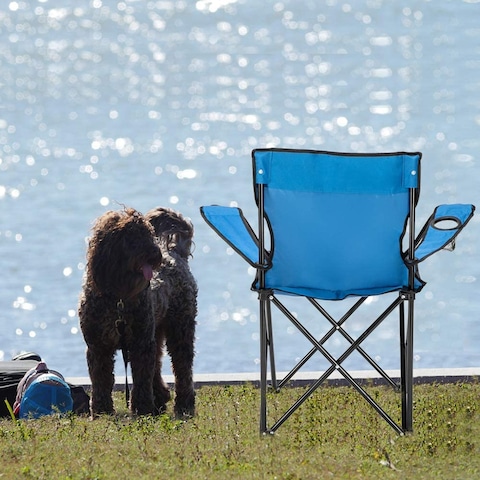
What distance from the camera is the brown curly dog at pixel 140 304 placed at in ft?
25.3

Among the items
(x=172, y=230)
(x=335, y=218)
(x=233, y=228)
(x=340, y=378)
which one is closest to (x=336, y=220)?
(x=335, y=218)

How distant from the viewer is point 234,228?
7.31 m

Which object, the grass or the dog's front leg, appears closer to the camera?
the grass

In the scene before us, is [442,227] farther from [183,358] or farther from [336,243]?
[183,358]

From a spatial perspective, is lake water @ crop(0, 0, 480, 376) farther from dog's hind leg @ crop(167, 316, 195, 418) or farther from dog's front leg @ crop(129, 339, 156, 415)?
dog's front leg @ crop(129, 339, 156, 415)

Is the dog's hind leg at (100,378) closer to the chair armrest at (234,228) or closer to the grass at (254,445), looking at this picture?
the grass at (254,445)

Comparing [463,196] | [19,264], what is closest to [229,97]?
[463,196]

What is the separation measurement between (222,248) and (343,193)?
1393 cm

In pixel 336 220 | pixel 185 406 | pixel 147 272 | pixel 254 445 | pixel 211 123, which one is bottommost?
pixel 185 406

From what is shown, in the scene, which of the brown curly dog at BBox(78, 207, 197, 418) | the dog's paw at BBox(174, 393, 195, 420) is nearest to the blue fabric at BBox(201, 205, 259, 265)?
the brown curly dog at BBox(78, 207, 197, 418)

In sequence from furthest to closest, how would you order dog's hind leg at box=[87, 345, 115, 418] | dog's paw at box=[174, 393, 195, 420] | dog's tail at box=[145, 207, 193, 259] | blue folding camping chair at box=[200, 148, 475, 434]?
dog's tail at box=[145, 207, 193, 259] → dog's paw at box=[174, 393, 195, 420] → dog's hind leg at box=[87, 345, 115, 418] → blue folding camping chair at box=[200, 148, 475, 434]

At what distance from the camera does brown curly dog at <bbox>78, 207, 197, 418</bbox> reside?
7719mm

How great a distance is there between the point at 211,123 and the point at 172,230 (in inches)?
1011

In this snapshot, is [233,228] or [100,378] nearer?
[233,228]
